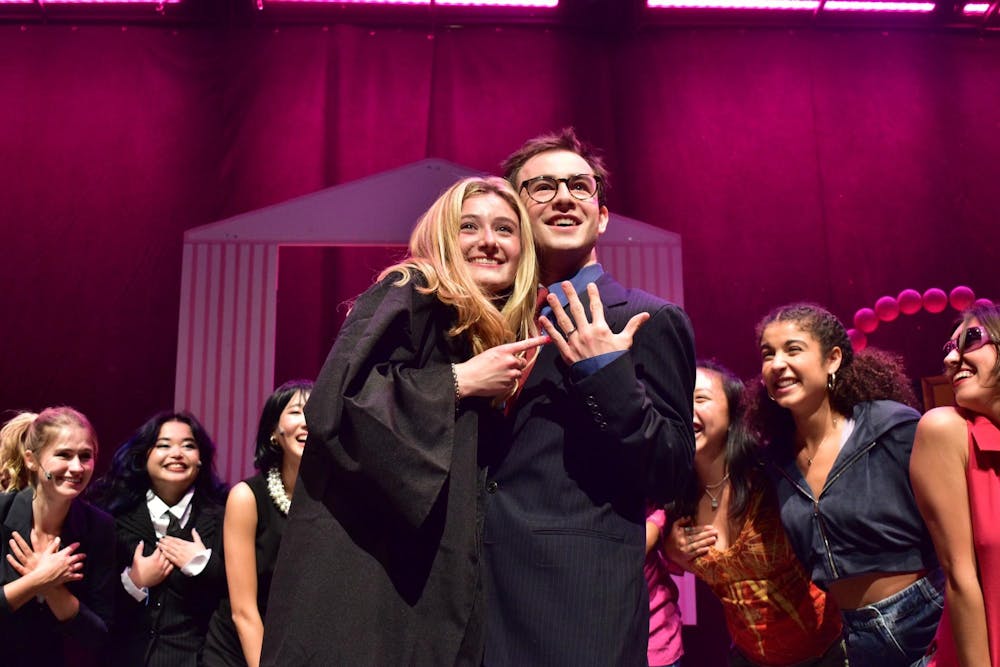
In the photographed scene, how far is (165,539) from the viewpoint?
3459 mm

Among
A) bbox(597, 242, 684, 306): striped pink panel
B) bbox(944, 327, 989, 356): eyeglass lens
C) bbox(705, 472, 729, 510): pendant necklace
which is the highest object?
bbox(597, 242, 684, 306): striped pink panel

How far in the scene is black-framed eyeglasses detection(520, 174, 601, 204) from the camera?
6.86ft

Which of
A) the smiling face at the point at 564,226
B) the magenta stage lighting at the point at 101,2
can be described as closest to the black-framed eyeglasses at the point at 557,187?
the smiling face at the point at 564,226

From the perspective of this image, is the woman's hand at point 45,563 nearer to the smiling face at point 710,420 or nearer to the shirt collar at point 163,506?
the shirt collar at point 163,506

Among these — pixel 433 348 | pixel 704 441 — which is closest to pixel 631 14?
pixel 704 441

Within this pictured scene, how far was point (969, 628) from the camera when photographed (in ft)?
6.62

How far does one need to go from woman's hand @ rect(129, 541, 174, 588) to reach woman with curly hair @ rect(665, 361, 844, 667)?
72.5 inches

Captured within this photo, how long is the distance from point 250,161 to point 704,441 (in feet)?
12.3

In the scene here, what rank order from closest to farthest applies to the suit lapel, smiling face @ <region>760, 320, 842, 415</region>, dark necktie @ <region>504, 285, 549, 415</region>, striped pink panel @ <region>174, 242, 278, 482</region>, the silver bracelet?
the silver bracelet < dark necktie @ <region>504, 285, 549, 415</region> < smiling face @ <region>760, 320, 842, 415</region> < the suit lapel < striped pink panel @ <region>174, 242, 278, 482</region>

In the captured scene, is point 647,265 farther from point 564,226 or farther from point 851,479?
point 564,226

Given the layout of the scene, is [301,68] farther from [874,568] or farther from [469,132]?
[874,568]

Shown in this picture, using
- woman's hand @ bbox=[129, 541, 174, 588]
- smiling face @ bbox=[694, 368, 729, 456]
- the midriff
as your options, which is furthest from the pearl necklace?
the midriff

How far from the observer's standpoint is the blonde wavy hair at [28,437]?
11.2ft

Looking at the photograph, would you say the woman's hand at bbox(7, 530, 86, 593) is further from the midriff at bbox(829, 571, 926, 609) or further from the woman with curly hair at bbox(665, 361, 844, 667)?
the midriff at bbox(829, 571, 926, 609)
